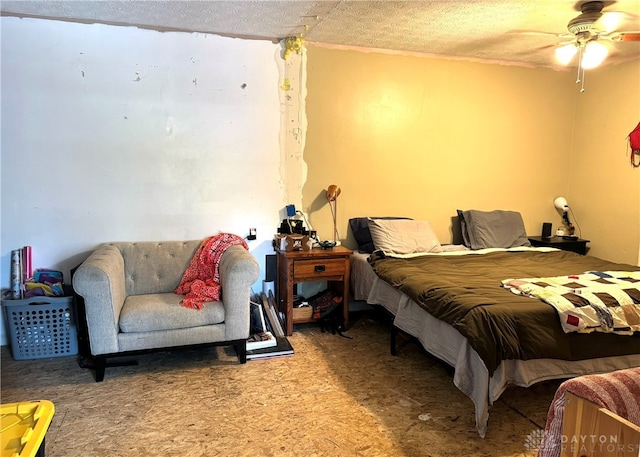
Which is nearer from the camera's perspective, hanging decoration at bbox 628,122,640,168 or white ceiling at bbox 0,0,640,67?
white ceiling at bbox 0,0,640,67

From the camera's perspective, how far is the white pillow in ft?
11.6

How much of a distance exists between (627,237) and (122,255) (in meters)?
4.38

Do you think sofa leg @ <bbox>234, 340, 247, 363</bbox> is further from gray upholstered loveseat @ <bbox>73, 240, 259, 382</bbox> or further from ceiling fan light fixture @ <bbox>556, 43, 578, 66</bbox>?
ceiling fan light fixture @ <bbox>556, 43, 578, 66</bbox>

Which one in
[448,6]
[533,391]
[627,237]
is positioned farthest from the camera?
[627,237]

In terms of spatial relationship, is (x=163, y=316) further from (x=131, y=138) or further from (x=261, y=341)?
(x=131, y=138)

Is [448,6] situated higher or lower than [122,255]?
higher

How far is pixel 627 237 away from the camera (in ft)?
13.0

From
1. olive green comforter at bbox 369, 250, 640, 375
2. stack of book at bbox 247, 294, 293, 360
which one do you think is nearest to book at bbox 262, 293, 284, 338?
stack of book at bbox 247, 294, 293, 360

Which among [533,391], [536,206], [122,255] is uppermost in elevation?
[536,206]

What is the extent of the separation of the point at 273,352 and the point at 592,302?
6.49 ft

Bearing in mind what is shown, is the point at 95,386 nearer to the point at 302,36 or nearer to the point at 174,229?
the point at 174,229

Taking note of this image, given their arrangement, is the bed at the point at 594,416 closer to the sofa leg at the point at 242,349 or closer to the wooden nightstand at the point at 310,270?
the sofa leg at the point at 242,349

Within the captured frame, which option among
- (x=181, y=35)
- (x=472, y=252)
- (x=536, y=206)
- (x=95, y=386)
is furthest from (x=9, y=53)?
(x=536, y=206)

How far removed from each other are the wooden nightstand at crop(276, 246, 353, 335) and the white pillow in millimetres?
312
